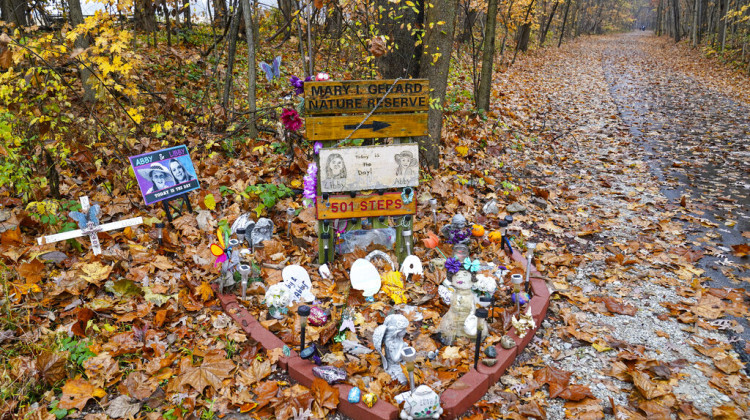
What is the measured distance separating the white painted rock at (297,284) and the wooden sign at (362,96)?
163 centimetres

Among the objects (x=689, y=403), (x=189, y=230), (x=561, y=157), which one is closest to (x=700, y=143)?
(x=561, y=157)

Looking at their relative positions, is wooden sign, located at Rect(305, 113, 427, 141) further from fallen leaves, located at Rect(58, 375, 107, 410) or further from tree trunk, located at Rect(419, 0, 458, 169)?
fallen leaves, located at Rect(58, 375, 107, 410)

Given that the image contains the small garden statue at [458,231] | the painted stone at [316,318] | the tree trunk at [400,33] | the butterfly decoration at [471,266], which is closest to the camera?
the painted stone at [316,318]

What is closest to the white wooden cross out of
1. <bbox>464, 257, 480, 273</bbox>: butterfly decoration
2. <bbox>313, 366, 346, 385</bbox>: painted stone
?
<bbox>313, 366, 346, 385</bbox>: painted stone

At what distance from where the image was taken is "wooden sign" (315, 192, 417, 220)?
4406mm

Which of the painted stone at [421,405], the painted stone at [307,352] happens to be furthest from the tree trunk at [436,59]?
the painted stone at [421,405]

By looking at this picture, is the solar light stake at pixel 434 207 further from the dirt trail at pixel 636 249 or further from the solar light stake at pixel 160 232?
the solar light stake at pixel 160 232

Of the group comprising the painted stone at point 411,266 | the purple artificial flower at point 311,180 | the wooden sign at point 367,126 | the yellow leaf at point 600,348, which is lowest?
the yellow leaf at point 600,348

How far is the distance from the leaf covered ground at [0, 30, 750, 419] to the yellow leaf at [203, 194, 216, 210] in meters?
0.04

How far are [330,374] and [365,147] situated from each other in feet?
7.32

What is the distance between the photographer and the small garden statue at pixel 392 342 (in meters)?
3.25

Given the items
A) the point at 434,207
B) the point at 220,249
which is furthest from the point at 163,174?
the point at 434,207

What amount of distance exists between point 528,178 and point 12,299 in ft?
24.4

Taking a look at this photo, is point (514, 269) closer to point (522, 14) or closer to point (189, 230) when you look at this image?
point (189, 230)
